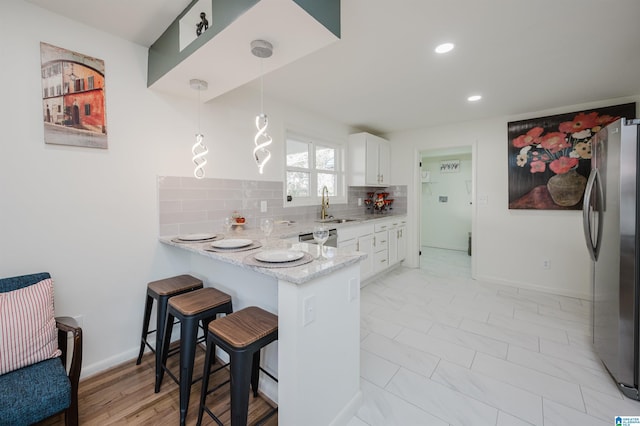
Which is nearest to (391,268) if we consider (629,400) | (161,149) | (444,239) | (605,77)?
(444,239)

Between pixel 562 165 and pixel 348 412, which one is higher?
pixel 562 165

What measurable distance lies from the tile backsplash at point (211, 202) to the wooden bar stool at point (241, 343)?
4.01 ft

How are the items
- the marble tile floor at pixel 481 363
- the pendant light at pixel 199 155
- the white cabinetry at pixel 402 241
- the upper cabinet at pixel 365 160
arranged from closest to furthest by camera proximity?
the marble tile floor at pixel 481 363 → the pendant light at pixel 199 155 → the upper cabinet at pixel 365 160 → the white cabinetry at pixel 402 241

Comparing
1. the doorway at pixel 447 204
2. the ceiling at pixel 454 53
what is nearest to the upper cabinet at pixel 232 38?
the ceiling at pixel 454 53

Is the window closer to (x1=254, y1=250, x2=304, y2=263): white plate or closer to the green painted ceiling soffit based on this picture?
the green painted ceiling soffit

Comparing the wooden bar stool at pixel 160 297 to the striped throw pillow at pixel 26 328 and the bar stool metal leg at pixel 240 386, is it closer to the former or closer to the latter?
the striped throw pillow at pixel 26 328

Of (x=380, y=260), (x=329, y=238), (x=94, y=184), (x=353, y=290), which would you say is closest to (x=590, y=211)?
(x=353, y=290)

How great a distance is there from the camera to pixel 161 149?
217cm

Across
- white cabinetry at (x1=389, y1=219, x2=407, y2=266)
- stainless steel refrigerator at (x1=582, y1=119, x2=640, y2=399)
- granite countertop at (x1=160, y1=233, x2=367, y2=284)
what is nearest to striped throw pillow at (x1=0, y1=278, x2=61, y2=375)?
granite countertop at (x1=160, y1=233, x2=367, y2=284)

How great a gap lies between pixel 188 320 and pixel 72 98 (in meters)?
1.65

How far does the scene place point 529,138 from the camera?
3525 mm

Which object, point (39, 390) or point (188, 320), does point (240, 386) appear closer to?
point (188, 320)

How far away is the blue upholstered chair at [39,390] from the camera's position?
1.09 m

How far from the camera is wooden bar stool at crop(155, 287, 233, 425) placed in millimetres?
1461
